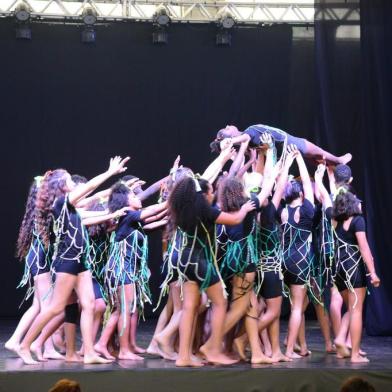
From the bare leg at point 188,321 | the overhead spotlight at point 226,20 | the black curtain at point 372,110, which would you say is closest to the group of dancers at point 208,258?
the bare leg at point 188,321

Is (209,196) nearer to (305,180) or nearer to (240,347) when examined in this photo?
(305,180)


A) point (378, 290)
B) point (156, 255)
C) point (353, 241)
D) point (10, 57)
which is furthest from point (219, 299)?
point (10, 57)

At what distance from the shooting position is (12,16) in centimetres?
917

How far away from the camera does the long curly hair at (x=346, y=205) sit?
593cm

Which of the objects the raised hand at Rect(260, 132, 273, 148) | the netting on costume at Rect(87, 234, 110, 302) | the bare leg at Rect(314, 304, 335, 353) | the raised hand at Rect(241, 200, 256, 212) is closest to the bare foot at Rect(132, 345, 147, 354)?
the netting on costume at Rect(87, 234, 110, 302)

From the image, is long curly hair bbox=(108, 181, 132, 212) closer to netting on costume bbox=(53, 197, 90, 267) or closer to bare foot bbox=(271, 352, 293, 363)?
netting on costume bbox=(53, 197, 90, 267)

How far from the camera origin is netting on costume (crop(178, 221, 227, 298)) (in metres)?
5.43

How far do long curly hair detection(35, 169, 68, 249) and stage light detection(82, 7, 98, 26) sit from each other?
3.71 metres

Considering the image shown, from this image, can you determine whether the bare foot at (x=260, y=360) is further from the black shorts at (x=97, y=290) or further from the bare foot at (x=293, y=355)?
the black shorts at (x=97, y=290)

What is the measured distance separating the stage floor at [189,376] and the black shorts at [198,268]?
21.4 inches

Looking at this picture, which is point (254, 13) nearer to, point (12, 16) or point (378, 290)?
point (12, 16)

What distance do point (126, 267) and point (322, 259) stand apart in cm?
147

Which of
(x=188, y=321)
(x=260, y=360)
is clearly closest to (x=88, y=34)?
(x=188, y=321)

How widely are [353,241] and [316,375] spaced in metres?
1.05
